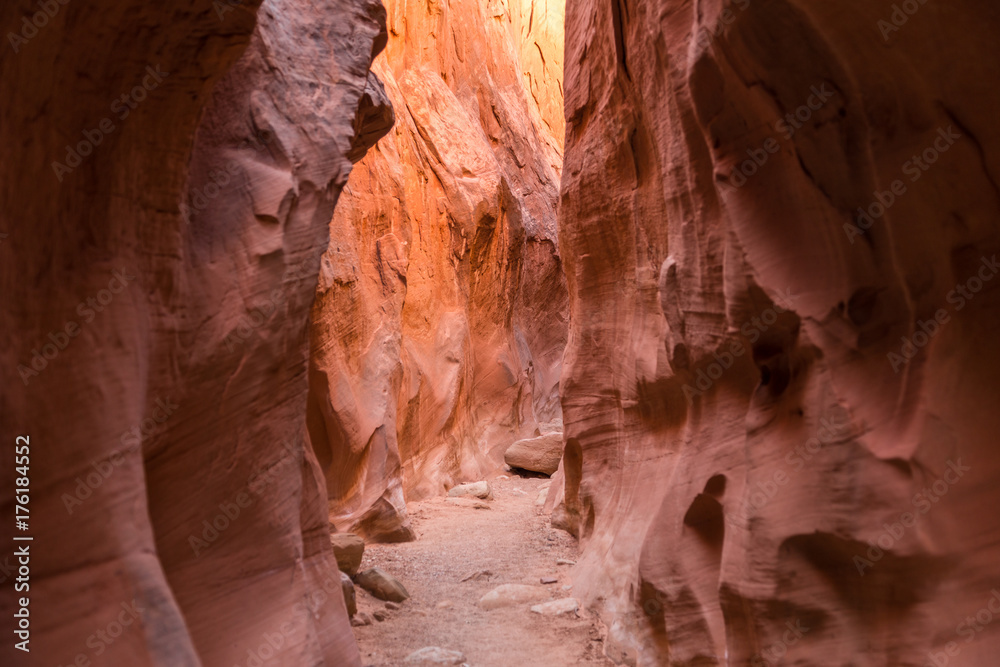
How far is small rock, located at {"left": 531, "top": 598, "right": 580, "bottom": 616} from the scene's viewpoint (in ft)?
17.9

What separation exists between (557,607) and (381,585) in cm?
138

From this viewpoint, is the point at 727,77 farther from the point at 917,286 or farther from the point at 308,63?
the point at 308,63

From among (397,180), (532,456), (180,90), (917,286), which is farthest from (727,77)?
(532,456)

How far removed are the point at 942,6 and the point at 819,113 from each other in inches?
24.8

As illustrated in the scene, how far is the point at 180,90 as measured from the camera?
3.26 m

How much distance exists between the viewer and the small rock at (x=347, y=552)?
19.7 feet

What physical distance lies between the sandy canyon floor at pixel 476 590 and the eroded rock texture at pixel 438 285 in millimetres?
694

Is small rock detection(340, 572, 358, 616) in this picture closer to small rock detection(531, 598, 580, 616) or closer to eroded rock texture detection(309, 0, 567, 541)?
small rock detection(531, 598, 580, 616)

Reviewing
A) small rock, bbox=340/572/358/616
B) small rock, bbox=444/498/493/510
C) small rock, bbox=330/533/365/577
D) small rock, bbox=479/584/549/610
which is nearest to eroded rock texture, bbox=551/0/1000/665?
small rock, bbox=479/584/549/610

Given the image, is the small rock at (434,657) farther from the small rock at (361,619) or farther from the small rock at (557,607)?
the small rock at (557,607)

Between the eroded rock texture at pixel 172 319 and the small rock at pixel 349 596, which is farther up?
the eroded rock texture at pixel 172 319

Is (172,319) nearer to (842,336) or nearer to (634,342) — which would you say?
(842,336)

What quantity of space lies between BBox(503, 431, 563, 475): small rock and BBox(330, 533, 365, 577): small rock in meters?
6.05

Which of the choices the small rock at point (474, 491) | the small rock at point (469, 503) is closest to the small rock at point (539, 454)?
the small rock at point (474, 491)
